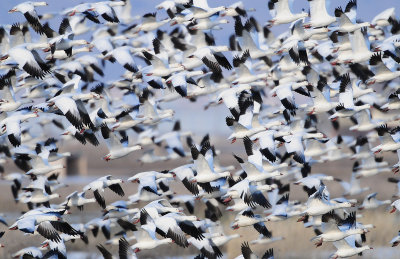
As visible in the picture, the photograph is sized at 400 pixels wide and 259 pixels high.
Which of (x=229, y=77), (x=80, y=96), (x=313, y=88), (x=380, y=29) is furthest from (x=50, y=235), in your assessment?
(x=380, y=29)

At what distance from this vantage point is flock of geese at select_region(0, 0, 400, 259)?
18.6 m

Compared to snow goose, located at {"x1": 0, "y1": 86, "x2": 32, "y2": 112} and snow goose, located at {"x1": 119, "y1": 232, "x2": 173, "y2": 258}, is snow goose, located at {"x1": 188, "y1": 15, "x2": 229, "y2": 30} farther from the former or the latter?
snow goose, located at {"x1": 119, "y1": 232, "x2": 173, "y2": 258}

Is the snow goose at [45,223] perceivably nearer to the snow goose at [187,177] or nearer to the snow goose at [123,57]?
the snow goose at [187,177]

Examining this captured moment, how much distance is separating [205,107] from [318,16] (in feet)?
14.8

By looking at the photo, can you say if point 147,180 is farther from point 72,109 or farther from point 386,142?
point 386,142

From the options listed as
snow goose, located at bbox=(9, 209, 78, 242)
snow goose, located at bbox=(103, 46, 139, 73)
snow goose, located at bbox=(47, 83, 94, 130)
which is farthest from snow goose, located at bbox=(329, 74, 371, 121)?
snow goose, located at bbox=(9, 209, 78, 242)

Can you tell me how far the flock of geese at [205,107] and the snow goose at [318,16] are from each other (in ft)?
0.15

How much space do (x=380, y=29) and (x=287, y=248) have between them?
6.60m

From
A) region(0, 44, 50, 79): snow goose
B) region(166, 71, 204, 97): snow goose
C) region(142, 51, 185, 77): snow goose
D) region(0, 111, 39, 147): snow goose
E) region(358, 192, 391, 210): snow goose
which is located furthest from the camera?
region(358, 192, 391, 210): snow goose

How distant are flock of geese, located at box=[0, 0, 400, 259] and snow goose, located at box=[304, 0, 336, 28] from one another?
0.05 meters

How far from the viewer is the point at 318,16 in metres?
21.4

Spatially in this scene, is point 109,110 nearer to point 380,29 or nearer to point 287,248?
point 287,248

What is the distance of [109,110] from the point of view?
76.0ft

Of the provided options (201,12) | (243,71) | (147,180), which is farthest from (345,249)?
(201,12)
